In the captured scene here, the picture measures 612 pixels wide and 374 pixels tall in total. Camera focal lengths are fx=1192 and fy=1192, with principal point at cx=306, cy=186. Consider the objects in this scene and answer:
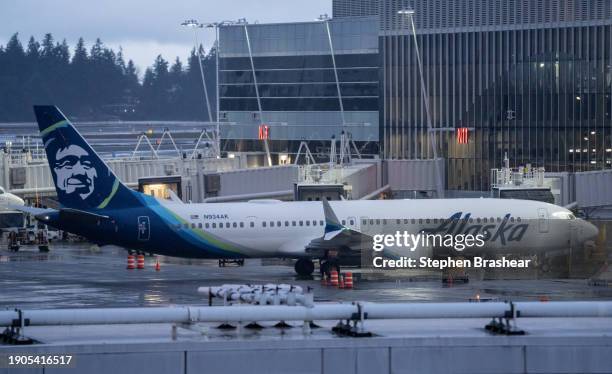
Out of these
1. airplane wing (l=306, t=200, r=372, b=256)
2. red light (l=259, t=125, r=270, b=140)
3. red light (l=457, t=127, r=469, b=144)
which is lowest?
airplane wing (l=306, t=200, r=372, b=256)

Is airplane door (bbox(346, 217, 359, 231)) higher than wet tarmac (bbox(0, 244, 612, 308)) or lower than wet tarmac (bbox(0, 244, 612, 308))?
higher

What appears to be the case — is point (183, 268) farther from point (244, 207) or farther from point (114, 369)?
point (114, 369)

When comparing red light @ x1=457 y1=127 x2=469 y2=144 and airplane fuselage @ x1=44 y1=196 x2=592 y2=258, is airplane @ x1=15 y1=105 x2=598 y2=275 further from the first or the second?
red light @ x1=457 y1=127 x2=469 y2=144

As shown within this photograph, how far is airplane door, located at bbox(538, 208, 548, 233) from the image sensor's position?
51.7m

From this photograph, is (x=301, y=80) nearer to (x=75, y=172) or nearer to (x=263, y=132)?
(x=263, y=132)

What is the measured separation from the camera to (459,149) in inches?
3519

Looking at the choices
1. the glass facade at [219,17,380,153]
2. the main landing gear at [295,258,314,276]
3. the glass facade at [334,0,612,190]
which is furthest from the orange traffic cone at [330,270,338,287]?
the glass facade at [219,17,380,153]

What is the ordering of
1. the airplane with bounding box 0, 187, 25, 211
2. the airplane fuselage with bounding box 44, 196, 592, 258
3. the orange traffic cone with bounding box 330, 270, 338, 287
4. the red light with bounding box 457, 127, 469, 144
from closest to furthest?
the orange traffic cone with bounding box 330, 270, 338, 287
the airplane fuselage with bounding box 44, 196, 592, 258
the airplane with bounding box 0, 187, 25, 211
the red light with bounding box 457, 127, 469, 144

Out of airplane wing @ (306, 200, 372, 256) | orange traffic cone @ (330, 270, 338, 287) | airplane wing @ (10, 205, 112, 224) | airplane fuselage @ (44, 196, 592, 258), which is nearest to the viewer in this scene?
orange traffic cone @ (330, 270, 338, 287)

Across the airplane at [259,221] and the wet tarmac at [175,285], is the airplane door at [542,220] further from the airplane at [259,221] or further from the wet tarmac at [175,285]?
the wet tarmac at [175,285]

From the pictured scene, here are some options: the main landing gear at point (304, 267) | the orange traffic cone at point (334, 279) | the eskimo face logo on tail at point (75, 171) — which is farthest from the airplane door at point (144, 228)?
the orange traffic cone at point (334, 279)

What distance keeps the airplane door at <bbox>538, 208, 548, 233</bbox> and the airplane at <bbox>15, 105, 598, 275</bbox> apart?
0.14ft

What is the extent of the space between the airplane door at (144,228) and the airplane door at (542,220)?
55.1 ft

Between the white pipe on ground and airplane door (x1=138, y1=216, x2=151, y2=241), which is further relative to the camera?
airplane door (x1=138, y1=216, x2=151, y2=241)
